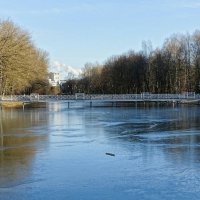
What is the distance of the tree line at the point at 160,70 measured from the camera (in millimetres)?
87500

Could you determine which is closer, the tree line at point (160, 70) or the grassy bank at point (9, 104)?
the grassy bank at point (9, 104)

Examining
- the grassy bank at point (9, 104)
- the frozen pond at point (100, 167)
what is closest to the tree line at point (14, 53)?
the grassy bank at point (9, 104)

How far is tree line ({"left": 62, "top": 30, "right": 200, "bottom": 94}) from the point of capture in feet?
287

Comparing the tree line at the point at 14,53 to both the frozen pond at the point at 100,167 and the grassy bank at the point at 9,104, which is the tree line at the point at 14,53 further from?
the frozen pond at the point at 100,167

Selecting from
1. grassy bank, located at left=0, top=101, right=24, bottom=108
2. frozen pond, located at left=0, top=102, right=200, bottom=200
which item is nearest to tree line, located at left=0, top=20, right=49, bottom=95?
grassy bank, located at left=0, top=101, right=24, bottom=108

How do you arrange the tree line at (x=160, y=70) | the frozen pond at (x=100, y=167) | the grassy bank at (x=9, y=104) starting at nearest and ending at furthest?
the frozen pond at (x=100, y=167), the grassy bank at (x=9, y=104), the tree line at (x=160, y=70)

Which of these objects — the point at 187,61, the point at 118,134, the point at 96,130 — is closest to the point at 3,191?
the point at 118,134

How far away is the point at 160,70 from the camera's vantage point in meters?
92.2

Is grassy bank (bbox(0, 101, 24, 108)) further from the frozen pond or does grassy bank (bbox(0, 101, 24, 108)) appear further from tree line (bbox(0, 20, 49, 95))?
the frozen pond

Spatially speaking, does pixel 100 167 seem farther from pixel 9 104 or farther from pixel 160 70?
pixel 160 70

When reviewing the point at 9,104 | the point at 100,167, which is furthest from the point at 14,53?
the point at 100,167

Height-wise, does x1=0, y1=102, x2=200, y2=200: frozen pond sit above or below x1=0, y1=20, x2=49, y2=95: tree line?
below

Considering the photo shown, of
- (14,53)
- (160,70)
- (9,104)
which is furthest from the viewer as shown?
(160,70)

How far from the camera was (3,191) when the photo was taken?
1039 cm
